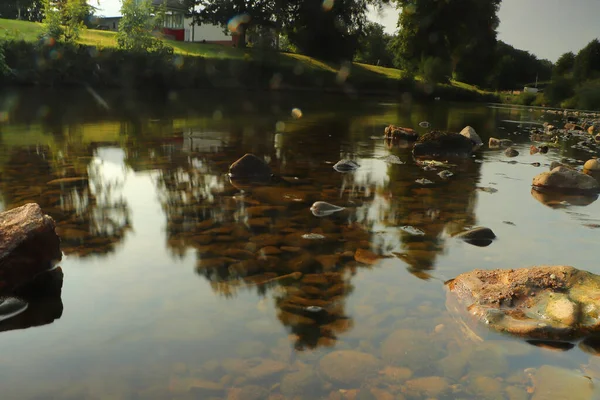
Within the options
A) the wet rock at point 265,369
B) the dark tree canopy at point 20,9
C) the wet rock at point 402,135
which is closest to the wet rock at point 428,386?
the wet rock at point 265,369

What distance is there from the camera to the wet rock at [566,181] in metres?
8.47

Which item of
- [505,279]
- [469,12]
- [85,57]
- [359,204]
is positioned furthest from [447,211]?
[469,12]

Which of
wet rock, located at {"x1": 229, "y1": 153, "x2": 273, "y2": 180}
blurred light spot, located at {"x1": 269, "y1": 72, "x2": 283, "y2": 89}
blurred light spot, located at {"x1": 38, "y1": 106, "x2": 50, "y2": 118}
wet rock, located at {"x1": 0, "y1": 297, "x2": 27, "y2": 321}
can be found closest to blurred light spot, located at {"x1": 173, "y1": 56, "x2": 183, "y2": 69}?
blurred light spot, located at {"x1": 269, "y1": 72, "x2": 283, "y2": 89}

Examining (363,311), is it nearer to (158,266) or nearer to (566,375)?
(566,375)

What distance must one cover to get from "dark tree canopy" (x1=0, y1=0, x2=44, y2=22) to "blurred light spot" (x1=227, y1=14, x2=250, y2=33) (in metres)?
34.5

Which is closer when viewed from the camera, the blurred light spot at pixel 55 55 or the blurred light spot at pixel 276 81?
the blurred light spot at pixel 55 55

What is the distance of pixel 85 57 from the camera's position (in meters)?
38.0

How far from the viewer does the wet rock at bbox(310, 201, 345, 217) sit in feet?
21.9

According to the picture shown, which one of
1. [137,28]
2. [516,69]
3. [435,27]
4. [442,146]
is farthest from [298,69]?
[516,69]

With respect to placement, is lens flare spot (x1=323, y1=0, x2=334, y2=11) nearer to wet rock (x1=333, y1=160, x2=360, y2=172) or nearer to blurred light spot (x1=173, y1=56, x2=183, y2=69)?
blurred light spot (x1=173, y1=56, x2=183, y2=69)

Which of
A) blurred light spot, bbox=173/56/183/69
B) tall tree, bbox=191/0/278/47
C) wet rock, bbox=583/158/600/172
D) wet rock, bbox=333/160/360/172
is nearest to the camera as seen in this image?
wet rock, bbox=333/160/360/172

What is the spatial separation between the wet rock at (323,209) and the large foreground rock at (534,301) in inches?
101

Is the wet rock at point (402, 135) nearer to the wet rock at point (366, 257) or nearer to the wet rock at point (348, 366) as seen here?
the wet rock at point (366, 257)

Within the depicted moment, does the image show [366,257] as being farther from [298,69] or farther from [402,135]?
[298,69]
